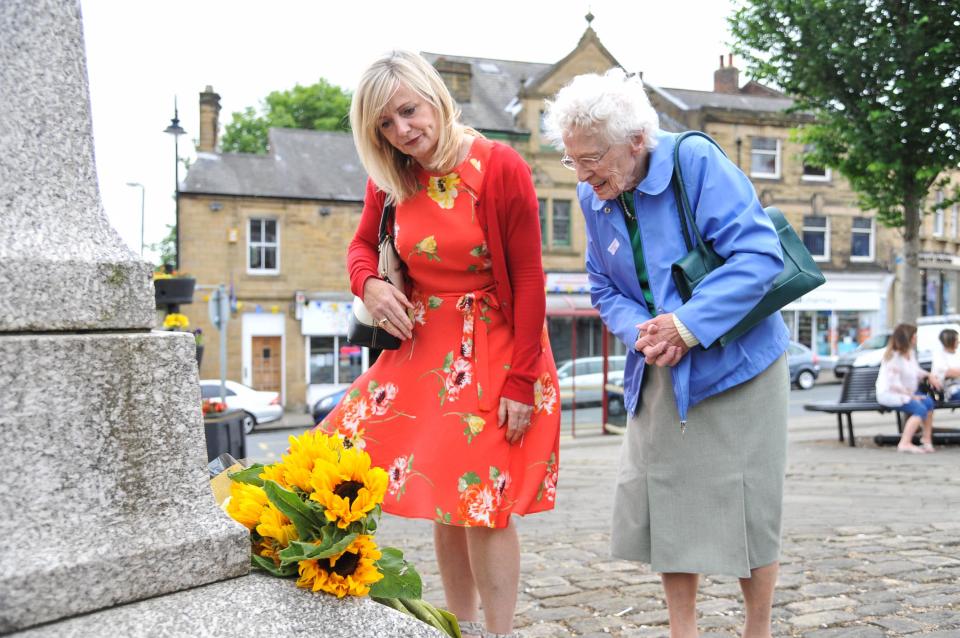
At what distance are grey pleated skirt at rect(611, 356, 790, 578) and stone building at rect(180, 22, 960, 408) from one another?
21.0m

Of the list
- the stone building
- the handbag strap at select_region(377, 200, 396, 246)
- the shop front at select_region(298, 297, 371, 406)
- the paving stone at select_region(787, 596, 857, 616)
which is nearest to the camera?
the handbag strap at select_region(377, 200, 396, 246)

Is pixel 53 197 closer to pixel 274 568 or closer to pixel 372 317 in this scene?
pixel 274 568

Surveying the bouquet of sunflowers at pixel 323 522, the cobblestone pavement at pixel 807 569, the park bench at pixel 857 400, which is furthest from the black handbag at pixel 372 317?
the park bench at pixel 857 400

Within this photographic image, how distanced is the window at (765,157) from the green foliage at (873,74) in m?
21.2

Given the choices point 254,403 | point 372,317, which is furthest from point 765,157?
point 372,317

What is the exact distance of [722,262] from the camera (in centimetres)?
279

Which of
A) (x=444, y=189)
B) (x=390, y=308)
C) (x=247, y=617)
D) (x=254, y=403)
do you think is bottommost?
(x=254, y=403)

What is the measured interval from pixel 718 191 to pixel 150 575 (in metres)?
1.86

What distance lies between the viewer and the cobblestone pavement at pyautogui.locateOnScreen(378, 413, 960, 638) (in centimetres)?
366

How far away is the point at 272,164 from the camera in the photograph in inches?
1164

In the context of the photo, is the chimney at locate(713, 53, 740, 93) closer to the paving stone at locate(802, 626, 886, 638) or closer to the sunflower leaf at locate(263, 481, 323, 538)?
the paving stone at locate(802, 626, 886, 638)

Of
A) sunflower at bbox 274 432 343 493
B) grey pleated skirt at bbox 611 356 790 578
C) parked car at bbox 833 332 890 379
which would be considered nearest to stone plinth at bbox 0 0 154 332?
sunflower at bbox 274 432 343 493

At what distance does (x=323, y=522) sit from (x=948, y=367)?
1153 centimetres

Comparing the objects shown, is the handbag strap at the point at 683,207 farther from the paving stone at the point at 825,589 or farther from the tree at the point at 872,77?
the tree at the point at 872,77
